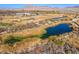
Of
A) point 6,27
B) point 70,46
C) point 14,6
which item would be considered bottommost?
point 70,46

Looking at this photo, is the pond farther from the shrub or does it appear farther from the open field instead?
the shrub

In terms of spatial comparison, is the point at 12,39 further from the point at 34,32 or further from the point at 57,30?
the point at 57,30

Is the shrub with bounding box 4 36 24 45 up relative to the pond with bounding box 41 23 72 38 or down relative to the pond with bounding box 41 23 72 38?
down

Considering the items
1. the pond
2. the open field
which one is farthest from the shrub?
the pond

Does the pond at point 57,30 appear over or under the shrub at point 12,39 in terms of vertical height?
over

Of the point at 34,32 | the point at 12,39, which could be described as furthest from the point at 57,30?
the point at 12,39


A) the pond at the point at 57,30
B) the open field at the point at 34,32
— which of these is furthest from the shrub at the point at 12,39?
the pond at the point at 57,30

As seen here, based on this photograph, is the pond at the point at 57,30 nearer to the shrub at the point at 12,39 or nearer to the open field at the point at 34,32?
the open field at the point at 34,32

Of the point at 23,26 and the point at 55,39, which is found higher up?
the point at 23,26
